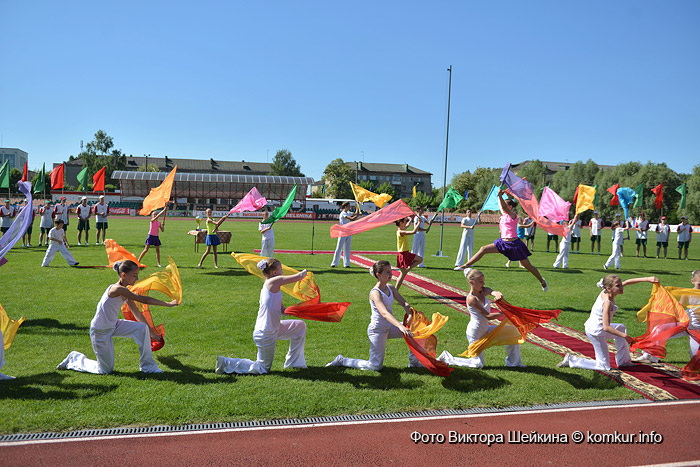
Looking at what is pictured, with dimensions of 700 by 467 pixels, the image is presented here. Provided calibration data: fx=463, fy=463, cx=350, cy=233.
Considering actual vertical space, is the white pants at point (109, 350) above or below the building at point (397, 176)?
below

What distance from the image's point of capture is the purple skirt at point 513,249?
10148 millimetres

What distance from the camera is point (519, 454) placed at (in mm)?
4379

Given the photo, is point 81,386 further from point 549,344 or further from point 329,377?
point 549,344

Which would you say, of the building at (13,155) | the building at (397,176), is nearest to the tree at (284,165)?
the building at (397,176)

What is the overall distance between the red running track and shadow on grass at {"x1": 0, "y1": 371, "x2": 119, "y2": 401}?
3.26 ft

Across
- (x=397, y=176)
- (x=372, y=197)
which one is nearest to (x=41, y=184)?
(x=372, y=197)

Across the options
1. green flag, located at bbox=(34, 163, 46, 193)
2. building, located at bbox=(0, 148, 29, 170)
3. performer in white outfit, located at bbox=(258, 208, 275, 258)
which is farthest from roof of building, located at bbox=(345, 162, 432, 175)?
performer in white outfit, located at bbox=(258, 208, 275, 258)

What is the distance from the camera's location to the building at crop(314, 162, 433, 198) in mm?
141375

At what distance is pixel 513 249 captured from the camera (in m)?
10.2

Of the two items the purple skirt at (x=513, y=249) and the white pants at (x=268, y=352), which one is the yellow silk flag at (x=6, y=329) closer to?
the white pants at (x=268, y=352)

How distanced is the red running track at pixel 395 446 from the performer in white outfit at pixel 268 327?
4.89ft

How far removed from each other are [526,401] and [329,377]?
2.43 meters

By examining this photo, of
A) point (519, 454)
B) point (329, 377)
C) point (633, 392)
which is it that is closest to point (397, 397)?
point (329, 377)

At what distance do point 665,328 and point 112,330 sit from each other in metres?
7.40
